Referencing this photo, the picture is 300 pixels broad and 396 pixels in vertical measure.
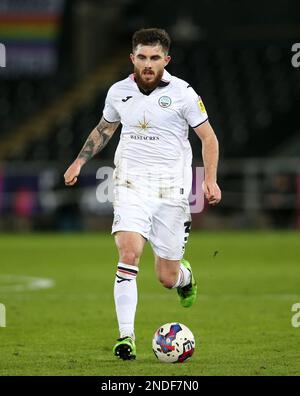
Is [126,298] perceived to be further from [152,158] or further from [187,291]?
[187,291]

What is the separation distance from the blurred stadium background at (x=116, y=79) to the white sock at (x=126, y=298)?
1789cm

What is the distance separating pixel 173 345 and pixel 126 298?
54cm

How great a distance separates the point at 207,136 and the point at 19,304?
435 cm

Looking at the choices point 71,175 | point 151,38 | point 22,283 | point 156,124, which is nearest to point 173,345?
point 71,175

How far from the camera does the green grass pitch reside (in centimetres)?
782

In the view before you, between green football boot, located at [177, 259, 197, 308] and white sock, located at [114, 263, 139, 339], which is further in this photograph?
green football boot, located at [177, 259, 197, 308]

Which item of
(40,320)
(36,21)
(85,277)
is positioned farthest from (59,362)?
(36,21)

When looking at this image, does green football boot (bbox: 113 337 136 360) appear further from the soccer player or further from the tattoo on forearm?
the tattoo on forearm

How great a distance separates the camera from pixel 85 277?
15.5 m

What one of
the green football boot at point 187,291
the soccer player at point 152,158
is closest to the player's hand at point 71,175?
the soccer player at point 152,158

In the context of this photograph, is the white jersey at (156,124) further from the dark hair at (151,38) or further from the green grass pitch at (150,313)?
the green grass pitch at (150,313)

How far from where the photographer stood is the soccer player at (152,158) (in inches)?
330

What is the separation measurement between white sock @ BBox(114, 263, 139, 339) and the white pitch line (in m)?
5.43

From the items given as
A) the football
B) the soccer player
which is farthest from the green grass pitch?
the soccer player
